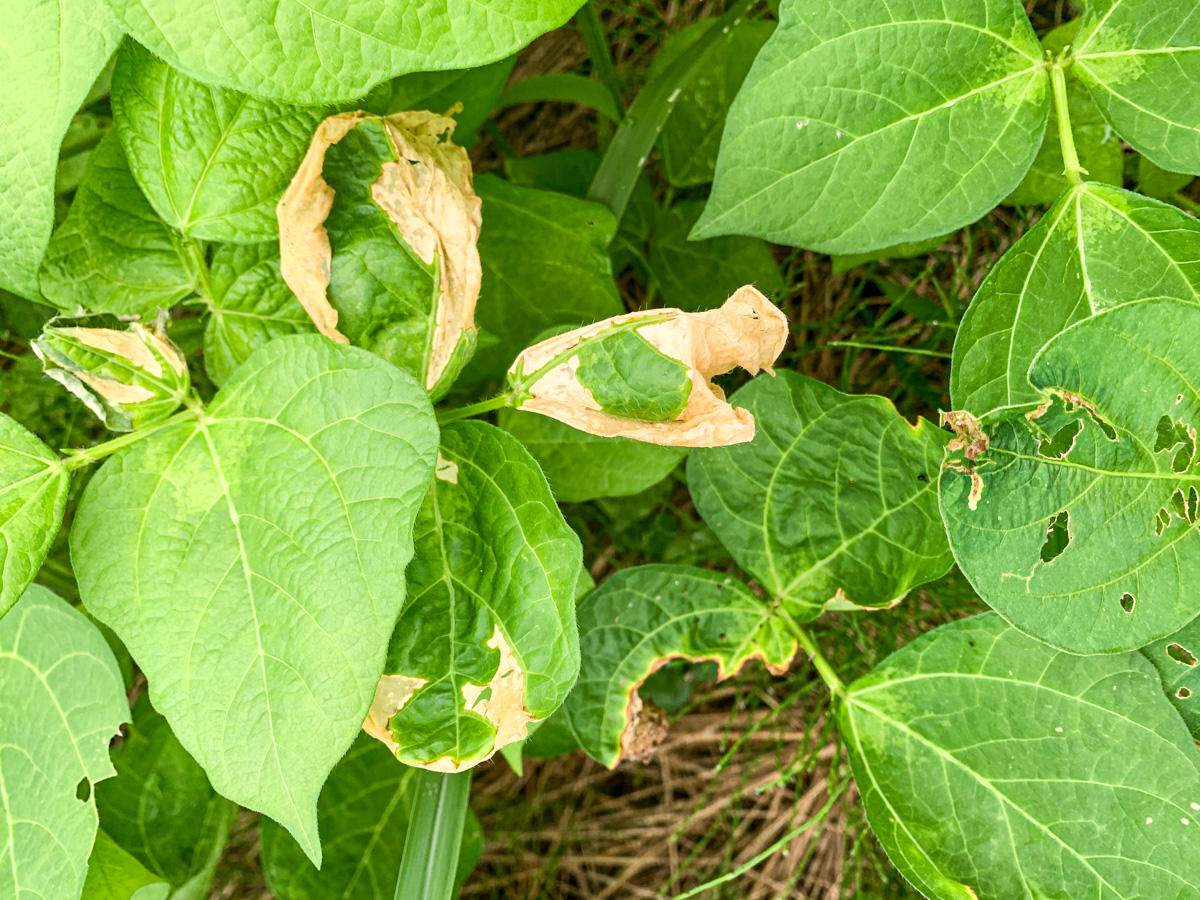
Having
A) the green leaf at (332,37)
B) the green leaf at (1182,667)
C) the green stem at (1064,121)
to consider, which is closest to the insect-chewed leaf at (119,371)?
the green leaf at (332,37)

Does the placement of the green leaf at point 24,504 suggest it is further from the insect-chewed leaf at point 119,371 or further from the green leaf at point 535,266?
the green leaf at point 535,266

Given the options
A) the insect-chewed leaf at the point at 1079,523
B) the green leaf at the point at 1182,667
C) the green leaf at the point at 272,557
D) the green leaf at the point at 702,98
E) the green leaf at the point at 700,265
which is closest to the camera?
the green leaf at the point at 272,557

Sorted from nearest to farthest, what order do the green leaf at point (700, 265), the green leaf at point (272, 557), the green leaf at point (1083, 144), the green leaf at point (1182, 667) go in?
1. the green leaf at point (272, 557)
2. the green leaf at point (1182, 667)
3. the green leaf at point (1083, 144)
4. the green leaf at point (700, 265)

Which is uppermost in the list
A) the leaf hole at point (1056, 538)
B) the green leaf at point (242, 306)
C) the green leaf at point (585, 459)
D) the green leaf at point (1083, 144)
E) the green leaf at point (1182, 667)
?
the green leaf at point (1083, 144)

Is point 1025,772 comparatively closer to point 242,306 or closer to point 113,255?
point 242,306

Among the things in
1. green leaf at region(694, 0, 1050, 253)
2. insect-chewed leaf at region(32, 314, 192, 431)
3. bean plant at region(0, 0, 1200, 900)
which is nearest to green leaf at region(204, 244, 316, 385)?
bean plant at region(0, 0, 1200, 900)

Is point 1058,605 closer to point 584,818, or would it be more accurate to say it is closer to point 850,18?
point 850,18
